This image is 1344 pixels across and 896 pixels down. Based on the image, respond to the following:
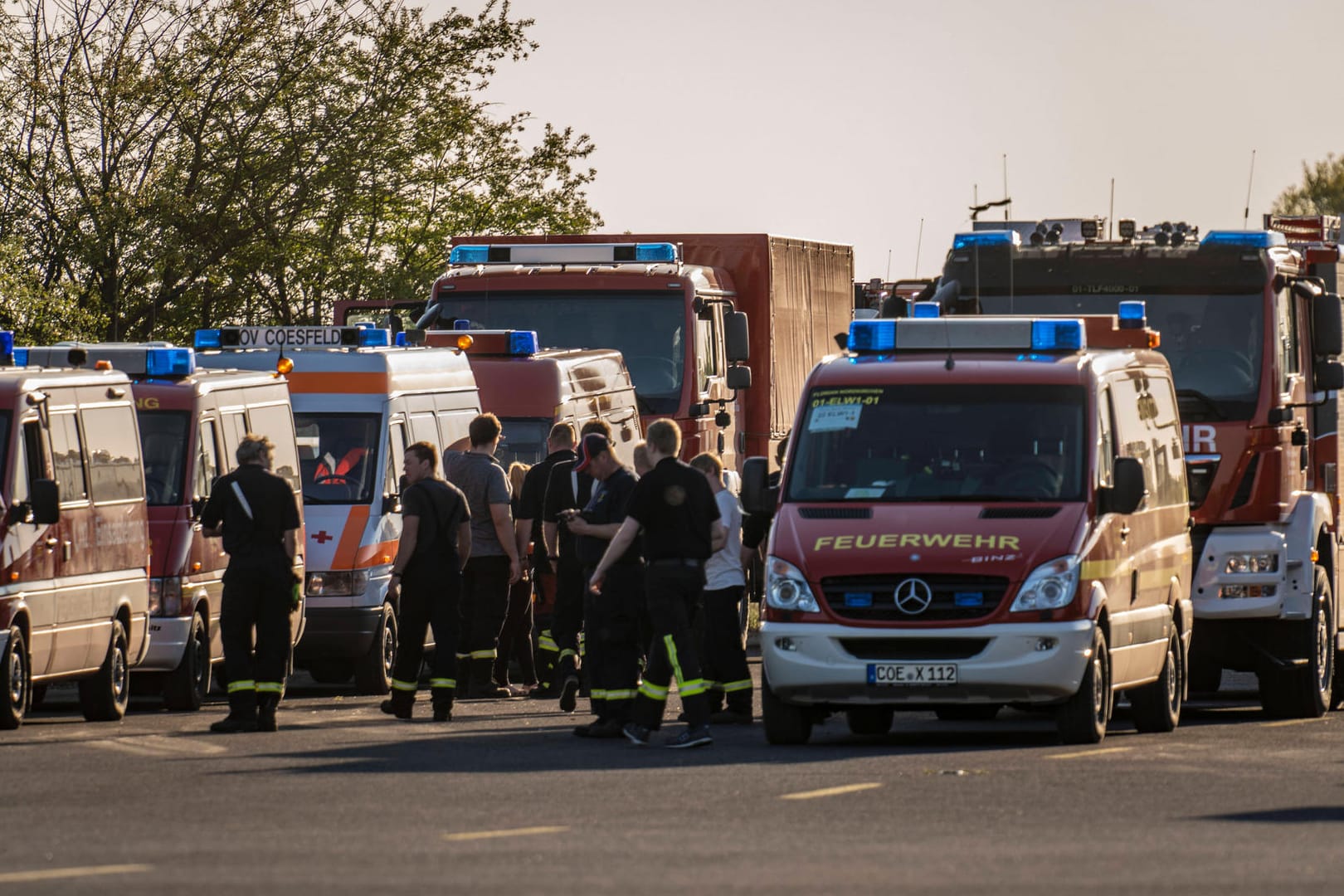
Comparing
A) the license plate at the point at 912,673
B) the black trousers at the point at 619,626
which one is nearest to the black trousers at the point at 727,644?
the black trousers at the point at 619,626

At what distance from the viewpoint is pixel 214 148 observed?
121 ft

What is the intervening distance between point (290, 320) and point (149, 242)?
21.0 feet

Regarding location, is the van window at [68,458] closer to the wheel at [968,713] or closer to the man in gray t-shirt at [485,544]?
the man in gray t-shirt at [485,544]

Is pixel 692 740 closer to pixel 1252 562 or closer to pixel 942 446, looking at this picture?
pixel 942 446

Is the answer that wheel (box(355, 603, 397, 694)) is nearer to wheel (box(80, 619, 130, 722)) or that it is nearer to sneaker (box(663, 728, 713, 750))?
wheel (box(80, 619, 130, 722))

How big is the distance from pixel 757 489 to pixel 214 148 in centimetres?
2121

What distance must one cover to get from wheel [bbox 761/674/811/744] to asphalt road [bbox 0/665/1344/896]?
15 centimetres

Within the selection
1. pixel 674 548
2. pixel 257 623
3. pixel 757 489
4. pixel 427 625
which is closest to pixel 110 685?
pixel 257 623

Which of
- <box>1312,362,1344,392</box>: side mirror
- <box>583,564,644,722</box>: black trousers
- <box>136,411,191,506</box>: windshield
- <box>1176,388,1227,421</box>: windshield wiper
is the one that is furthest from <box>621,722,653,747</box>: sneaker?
<box>1312,362,1344,392</box>: side mirror

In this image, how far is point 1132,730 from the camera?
727 inches

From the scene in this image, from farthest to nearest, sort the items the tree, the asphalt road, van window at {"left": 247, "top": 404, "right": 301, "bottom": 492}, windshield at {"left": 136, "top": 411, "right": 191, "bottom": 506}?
the tree → van window at {"left": 247, "top": 404, "right": 301, "bottom": 492} → windshield at {"left": 136, "top": 411, "right": 191, "bottom": 506} → the asphalt road

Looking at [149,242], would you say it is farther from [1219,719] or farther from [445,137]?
[1219,719]

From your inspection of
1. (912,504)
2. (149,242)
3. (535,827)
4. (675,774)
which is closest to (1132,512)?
(912,504)

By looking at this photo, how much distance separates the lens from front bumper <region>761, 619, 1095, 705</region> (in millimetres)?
16125
